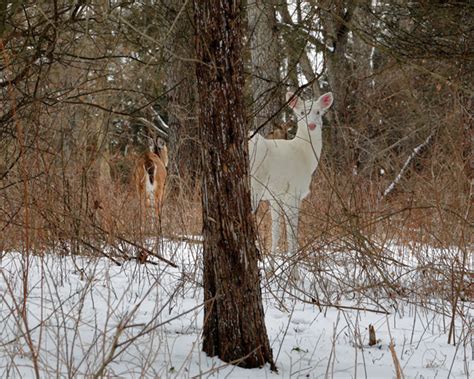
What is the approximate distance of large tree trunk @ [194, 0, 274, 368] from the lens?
2.75 meters

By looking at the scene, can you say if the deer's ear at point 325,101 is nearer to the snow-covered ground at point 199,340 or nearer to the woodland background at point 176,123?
the woodland background at point 176,123

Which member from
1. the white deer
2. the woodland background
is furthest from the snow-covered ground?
the white deer

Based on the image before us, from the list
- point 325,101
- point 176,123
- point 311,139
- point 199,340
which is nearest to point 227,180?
point 199,340

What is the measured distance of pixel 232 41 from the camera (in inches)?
108

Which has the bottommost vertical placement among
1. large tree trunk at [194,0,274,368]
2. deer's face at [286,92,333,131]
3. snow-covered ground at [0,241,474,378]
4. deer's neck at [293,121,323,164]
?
snow-covered ground at [0,241,474,378]

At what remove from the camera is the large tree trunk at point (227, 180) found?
9.02 ft

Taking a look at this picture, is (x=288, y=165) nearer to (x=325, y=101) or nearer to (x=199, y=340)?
(x=325, y=101)

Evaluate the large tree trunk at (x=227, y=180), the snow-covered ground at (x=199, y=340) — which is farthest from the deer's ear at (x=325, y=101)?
the large tree trunk at (x=227, y=180)

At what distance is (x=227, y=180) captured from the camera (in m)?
2.78

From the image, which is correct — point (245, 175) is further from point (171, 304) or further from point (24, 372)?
point (171, 304)

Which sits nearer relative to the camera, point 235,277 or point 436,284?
point 235,277

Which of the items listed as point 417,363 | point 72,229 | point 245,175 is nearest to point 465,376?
point 417,363

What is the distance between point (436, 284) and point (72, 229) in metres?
2.80

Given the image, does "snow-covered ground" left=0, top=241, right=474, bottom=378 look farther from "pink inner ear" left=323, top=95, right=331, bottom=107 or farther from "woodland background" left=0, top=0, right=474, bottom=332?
"pink inner ear" left=323, top=95, right=331, bottom=107
